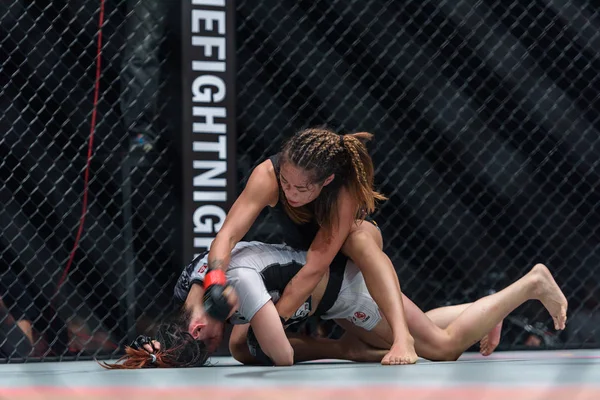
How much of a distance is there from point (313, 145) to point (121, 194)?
90 cm

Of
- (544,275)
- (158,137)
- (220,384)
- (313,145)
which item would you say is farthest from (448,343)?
(158,137)

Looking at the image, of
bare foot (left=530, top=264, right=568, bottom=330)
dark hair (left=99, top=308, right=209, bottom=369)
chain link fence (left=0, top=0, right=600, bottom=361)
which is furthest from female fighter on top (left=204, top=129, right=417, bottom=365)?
chain link fence (left=0, top=0, right=600, bottom=361)

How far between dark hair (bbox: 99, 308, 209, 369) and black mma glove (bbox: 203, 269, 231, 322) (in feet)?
0.24

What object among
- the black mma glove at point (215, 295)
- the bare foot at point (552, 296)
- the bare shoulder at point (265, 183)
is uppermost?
the bare shoulder at point (265, 183)

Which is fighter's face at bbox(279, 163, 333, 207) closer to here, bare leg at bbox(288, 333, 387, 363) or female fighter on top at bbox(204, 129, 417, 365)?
female fighter on top at bbox(204, 129, 417, 365)

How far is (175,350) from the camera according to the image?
177 cm

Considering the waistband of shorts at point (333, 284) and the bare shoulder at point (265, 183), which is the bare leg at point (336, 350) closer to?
the waistband of shorts at point (333, 284)

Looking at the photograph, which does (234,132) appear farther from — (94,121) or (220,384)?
(220,384)

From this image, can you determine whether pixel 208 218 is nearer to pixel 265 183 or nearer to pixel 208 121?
pixel 208 121

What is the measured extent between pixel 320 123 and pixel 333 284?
3.14 feet

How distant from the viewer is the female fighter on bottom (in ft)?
5.81

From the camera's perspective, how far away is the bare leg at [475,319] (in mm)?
1996

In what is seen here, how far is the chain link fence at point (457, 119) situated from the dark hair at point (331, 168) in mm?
720

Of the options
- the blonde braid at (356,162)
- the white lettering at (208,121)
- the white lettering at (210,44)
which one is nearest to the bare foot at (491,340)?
the blonde braid at (356,162)
